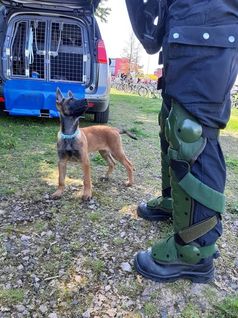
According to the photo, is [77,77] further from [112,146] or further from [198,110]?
[198,110]

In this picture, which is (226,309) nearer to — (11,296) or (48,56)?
(11,296)

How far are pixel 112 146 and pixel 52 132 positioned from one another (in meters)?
1.89

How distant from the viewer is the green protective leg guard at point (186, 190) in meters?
1.70

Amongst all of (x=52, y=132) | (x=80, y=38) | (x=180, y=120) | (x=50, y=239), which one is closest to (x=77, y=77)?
(x=80, y=38)

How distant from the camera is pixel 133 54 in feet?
143

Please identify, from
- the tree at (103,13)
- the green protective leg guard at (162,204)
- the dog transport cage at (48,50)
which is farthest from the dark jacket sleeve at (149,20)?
the tree at (103,13)

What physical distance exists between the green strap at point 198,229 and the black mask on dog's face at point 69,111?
1554 millimetres

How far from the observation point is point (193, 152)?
5.65 feet

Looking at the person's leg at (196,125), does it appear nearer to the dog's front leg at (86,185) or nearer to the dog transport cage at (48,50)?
the dog's front leg at (86,185)

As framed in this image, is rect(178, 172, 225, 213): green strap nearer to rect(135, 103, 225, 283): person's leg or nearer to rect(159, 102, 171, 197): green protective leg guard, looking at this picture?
rect(135, 103, 225, 283): person's leg

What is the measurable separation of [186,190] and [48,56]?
4498 mm

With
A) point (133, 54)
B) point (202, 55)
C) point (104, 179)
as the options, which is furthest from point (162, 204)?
point (133, 54)

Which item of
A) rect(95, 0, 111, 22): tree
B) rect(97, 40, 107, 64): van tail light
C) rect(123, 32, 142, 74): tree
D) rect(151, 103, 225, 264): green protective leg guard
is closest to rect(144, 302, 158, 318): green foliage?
rect(151, 103, 225, 264): green protective leg guard

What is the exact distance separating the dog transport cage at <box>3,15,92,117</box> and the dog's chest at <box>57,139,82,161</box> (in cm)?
230
